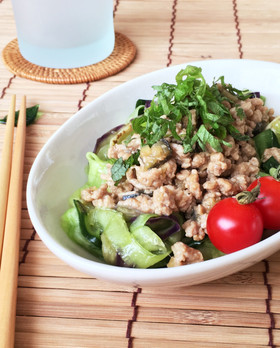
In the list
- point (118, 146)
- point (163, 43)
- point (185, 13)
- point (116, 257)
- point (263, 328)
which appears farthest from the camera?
point (185, 13)

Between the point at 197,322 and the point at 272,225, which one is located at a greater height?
the point at 272,225

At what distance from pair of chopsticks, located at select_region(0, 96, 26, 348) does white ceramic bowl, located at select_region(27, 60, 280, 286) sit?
0.16 metres

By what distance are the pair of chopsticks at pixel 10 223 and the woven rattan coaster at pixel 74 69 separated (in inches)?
19.6

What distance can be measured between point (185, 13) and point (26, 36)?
1.29 meters

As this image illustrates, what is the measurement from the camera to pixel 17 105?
9.17 feet

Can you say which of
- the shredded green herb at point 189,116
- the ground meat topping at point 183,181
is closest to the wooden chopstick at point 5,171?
the ground meat topping at point 183,181

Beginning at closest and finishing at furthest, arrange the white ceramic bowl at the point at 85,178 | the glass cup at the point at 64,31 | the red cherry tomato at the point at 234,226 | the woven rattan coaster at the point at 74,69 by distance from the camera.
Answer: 1. the white ceramic bowl at the point at 85,178
2. the red cherry tomato at the point at 234,226
3. the glass cup at the point at 64,31
4. the woven rattan coaster at the point at 74,69

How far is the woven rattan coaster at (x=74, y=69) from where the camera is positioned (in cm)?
293

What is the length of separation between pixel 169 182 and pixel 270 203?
14.2 inches

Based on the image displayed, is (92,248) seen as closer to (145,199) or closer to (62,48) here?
(145,199)

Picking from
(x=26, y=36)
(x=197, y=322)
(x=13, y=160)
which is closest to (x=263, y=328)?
(x=197, y=322)

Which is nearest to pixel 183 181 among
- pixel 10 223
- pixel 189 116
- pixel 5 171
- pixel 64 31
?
pixel 189 116

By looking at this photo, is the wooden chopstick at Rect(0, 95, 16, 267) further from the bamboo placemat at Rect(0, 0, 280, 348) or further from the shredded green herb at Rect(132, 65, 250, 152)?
the shredded green herb at Rect(132, 65, 250, 152)

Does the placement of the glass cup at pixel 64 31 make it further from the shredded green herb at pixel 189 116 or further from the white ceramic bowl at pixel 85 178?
the shredded green herb at pixel 189 116
